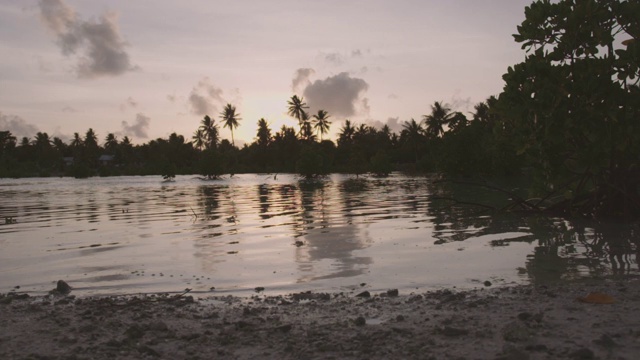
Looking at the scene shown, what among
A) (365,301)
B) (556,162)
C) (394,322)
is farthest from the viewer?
(556,162)

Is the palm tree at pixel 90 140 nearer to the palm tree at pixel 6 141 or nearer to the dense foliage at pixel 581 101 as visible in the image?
the palm tree at pixel 6 141

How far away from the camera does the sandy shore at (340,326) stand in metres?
4.63

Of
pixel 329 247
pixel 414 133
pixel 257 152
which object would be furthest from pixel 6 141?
pixel 329 247

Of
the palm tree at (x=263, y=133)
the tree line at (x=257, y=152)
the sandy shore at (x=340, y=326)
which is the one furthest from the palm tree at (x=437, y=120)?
the sandy shore at (x=340, y=326)

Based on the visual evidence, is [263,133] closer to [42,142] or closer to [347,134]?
[347,134]

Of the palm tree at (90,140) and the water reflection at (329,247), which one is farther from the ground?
the palm tree at (90,140)

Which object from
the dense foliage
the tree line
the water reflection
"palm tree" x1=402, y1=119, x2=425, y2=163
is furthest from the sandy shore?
"palm tree" x1=402, y1=119, x2=425, y2=163

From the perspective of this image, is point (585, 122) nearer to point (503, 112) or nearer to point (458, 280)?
point (503, 112)

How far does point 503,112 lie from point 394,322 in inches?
379

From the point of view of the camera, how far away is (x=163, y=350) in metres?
4.89

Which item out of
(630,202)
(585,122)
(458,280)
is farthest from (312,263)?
(630,202)

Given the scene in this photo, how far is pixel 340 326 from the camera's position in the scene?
5.45 m

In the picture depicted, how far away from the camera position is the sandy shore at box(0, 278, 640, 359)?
4.63 m

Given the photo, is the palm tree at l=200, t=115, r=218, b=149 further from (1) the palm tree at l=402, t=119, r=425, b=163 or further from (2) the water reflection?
(2) the water reflection
